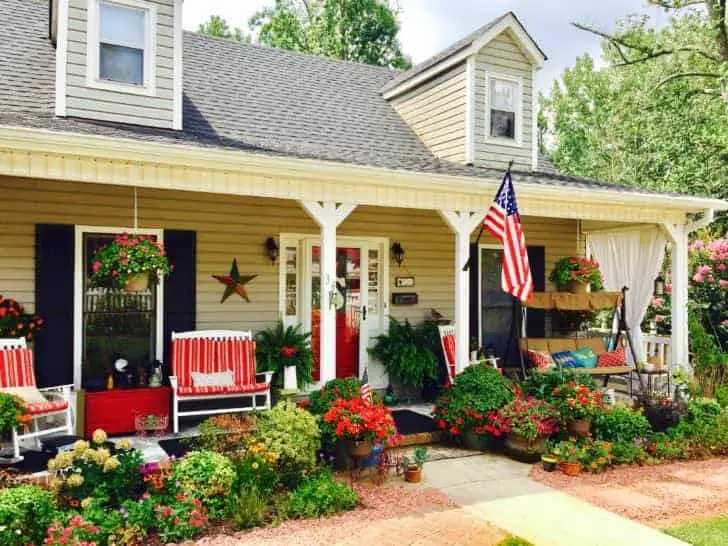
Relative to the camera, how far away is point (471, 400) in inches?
249

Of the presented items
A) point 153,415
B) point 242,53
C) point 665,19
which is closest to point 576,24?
point 665,19

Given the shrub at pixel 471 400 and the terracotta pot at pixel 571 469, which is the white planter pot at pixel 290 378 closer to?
the shrub at pixel 471 400

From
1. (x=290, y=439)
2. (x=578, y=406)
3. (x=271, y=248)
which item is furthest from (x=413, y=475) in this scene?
(x=271, y=248)

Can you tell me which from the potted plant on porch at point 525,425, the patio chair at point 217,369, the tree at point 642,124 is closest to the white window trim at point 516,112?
the potted plant on porch at point 525,425

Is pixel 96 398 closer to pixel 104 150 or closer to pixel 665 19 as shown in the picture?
pixel 104 150

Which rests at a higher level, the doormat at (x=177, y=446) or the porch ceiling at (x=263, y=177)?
the porch ceiling at (x=263, y=177)

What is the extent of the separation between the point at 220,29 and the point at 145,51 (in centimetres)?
1734

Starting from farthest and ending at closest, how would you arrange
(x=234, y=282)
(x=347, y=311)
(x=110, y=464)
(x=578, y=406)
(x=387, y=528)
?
(x=347, y=311), (x=234, y=282), (x=578, y=406), (x=387, y=528), (x=110, y=464)

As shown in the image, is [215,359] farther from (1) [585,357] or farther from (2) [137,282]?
(1) [585,357]

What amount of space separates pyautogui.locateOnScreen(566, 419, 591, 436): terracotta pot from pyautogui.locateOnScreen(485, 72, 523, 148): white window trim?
14.3 ft

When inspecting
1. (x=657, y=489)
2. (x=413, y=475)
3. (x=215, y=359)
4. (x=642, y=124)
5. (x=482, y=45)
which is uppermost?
(x=642, y=124)

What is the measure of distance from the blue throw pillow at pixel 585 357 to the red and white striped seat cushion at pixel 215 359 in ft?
14.8

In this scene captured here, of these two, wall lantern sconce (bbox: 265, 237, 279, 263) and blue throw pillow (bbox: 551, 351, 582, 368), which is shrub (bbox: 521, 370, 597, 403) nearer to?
blue throw pillow (bbox: 551, 351, 582, 368)

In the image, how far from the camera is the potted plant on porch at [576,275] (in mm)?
9039
